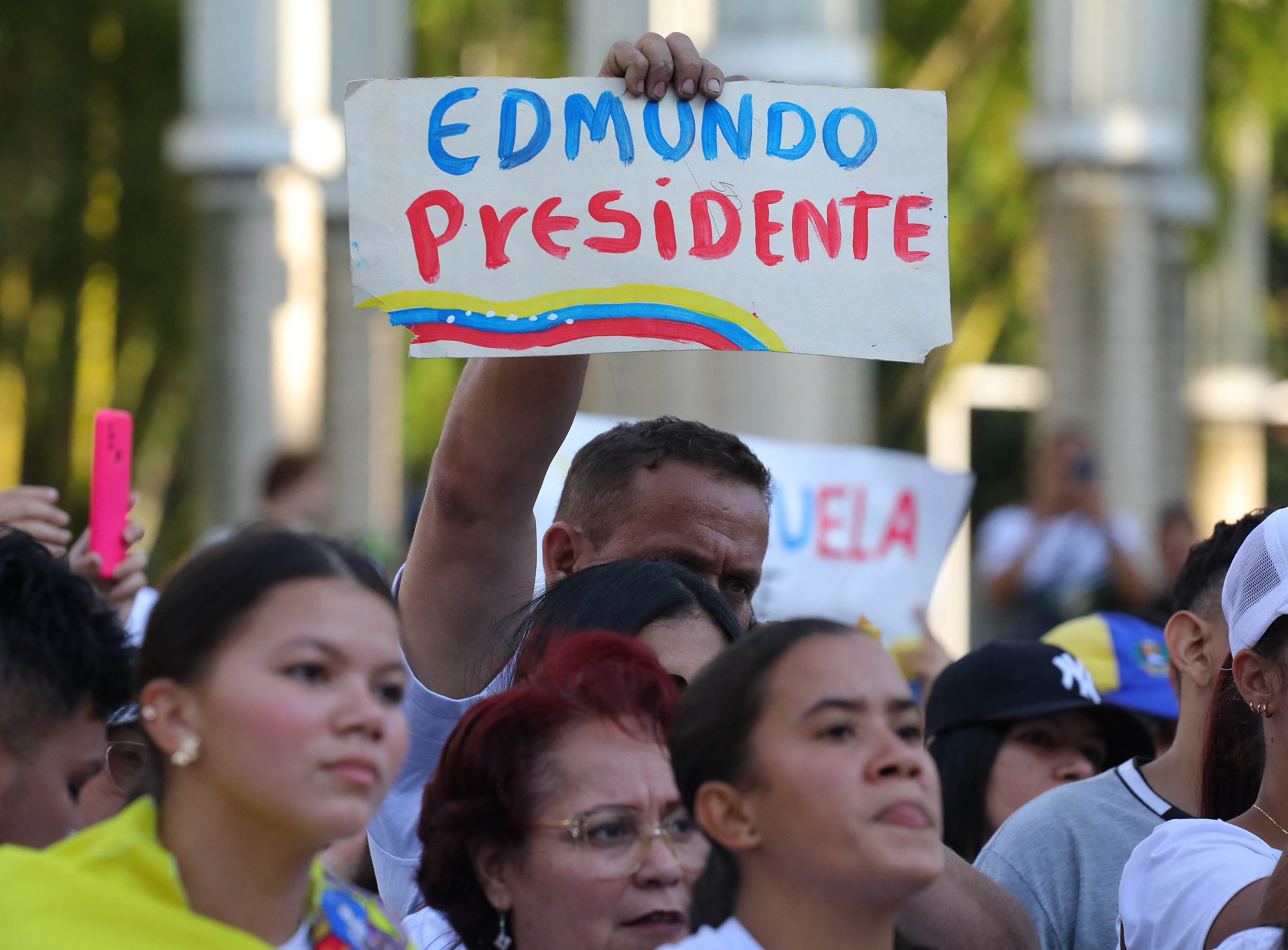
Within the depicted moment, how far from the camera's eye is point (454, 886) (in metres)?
2.38

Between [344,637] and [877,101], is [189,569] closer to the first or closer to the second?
[344,637]

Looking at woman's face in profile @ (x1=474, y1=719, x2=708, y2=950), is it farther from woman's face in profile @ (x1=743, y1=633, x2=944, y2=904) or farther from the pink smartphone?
the pink smartphone

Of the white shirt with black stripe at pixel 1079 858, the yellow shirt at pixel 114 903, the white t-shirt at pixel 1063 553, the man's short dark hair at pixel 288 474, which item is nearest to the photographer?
the yellow shirt at pixel 114 903

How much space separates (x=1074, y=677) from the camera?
3.65 m

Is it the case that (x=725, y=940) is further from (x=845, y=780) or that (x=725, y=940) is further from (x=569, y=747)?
(x=569, y=747)

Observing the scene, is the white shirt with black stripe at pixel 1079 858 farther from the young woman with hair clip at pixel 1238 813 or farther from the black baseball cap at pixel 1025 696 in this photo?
the black baseball cap at pixel 1025 696

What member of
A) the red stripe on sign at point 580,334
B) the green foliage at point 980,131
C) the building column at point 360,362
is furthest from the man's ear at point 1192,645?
the green foliage at point 980,131

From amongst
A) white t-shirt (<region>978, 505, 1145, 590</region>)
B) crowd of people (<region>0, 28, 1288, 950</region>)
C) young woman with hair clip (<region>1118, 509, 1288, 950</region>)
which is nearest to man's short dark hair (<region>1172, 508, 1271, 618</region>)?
crowd of people (<region>0, 28, 1288, 950</region>)

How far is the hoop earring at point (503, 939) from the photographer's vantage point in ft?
7.77

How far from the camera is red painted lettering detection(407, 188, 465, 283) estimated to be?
8.95 ft

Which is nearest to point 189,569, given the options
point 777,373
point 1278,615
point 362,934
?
point 362,934

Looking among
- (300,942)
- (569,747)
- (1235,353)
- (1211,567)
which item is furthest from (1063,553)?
(1235,353)

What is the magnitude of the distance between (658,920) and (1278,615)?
91 centimetres

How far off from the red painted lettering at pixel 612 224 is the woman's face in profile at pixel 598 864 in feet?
2.44
